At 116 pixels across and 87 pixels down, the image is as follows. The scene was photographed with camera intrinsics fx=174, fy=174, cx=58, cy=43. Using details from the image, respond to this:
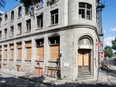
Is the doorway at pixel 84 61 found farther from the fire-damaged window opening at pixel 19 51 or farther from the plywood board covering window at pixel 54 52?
the fire-damaged window opening at pixel 19 51

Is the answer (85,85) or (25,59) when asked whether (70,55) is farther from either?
(25,59)

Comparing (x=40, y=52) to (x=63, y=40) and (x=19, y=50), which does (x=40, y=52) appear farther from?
(x=19, y=50)

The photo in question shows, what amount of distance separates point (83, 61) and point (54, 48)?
3826mm

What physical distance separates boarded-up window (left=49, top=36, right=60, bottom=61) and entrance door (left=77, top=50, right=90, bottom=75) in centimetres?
273

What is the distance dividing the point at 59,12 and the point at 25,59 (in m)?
10.2

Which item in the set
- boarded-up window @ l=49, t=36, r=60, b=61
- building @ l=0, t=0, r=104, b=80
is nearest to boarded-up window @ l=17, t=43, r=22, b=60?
building @ l=0, t=0, r=104, b=80

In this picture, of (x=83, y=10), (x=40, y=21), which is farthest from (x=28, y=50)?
(x=83, y=10)

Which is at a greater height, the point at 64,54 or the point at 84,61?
the point at 64,54

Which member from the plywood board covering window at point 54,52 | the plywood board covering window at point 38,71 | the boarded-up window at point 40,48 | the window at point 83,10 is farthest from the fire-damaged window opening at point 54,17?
the plywood board covering window at point 38,71

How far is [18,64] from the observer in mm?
28500

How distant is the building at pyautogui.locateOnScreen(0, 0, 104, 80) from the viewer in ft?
60.7

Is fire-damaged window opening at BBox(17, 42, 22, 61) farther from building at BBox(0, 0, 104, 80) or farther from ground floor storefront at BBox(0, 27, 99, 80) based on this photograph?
ground floor storefront at BBox(0, 27, 99, 80)

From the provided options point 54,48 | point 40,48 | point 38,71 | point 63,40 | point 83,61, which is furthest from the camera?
point 40,48

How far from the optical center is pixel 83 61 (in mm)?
19547
